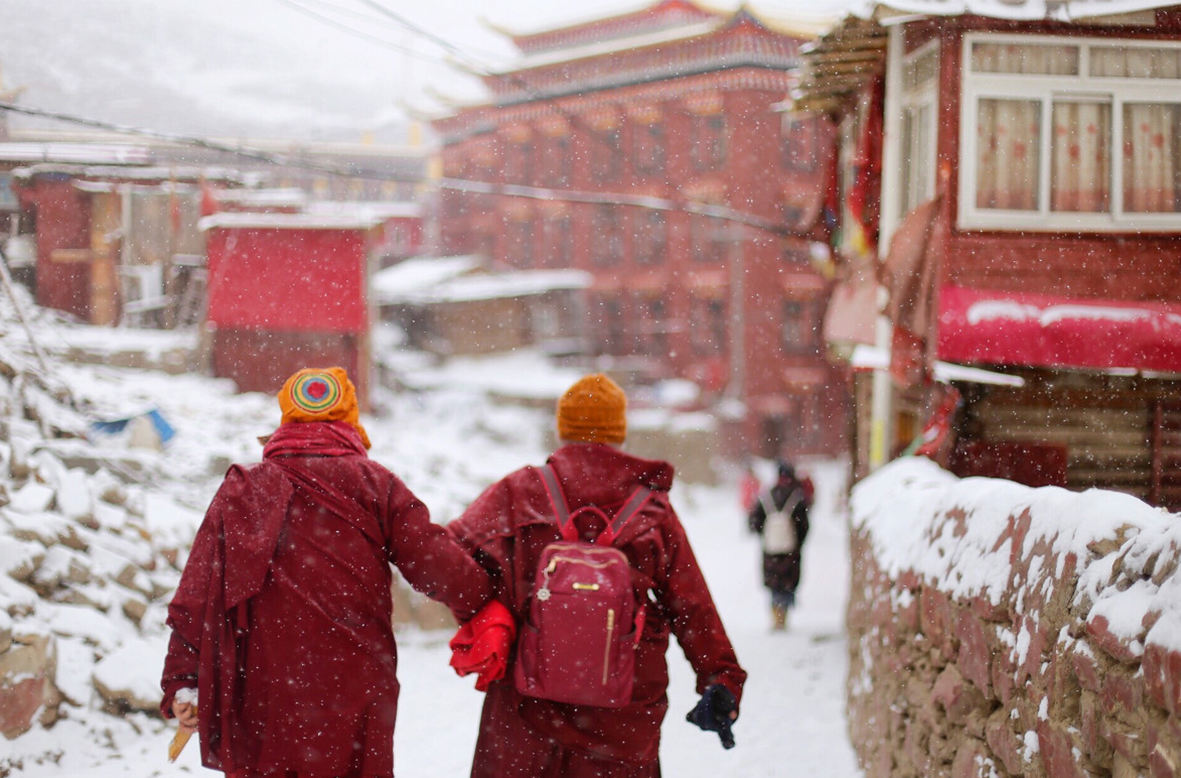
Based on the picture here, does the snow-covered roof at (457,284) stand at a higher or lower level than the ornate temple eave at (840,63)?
lower

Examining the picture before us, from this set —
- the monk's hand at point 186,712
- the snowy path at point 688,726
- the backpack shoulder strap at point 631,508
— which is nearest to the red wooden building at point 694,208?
the snowy path at point 688,726

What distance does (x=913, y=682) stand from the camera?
4871 mm

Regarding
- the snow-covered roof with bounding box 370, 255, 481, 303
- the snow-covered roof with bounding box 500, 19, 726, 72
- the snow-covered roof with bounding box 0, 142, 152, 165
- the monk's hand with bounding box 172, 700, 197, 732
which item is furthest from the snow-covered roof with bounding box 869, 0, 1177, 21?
the snow-covered roof with bounding box 370, 255, 481, 303

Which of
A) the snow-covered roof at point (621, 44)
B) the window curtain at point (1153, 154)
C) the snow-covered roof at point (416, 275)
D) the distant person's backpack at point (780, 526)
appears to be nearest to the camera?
the window curtain at point (1153, 154)

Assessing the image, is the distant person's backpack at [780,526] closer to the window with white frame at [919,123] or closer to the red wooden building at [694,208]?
the window with white frame at [919,123]

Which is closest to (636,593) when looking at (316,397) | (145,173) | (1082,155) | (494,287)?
(316,397)

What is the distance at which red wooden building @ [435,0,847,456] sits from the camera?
1254 inches

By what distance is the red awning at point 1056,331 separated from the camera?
25.5 feet

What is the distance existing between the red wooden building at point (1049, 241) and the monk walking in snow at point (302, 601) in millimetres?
5812

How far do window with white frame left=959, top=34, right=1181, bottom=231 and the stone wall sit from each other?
3471 mm

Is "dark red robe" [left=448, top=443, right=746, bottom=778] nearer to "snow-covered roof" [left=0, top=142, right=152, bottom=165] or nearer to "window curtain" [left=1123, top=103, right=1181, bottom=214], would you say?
"window curtain" [left=1123, top=103, right=1181, bottom=214]

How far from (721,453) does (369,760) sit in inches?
1118

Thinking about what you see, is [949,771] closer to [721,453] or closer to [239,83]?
[239,83]

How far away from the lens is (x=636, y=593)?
3311mm
